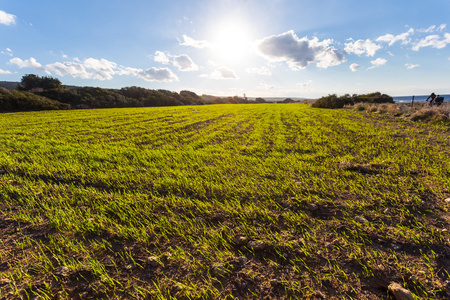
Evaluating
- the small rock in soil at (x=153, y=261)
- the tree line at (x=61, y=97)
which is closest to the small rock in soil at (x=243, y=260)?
the small rock in soil at (x=153, y=261)

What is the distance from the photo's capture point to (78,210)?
352 cm

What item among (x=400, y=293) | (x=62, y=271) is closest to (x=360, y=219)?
(x=400, y=293)

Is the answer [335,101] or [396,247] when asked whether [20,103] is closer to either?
[396,247]

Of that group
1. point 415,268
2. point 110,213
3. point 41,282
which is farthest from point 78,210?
point 415,268

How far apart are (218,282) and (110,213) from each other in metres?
2.49

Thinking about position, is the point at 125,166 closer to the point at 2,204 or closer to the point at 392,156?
the point at 2,204

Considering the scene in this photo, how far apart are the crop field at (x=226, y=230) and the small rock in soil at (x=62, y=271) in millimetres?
11

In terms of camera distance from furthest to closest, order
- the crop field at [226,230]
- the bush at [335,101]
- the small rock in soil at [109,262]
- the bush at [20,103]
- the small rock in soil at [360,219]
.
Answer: the bush at [335,101] < the bush at [20,103] < the small rock in soil at [360,219] < the small rock in soil at [109,262] < the crop field at [226,230]

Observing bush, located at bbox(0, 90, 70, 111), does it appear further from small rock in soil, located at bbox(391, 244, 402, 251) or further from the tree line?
small rock in soil, located at bbox(391, 244, 402, 251)

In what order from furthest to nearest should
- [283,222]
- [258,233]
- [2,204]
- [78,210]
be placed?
[2,204], [78,210], [283,222], [258,233]

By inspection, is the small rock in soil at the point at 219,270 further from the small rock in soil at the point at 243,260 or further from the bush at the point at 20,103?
the bush at the point at 20,103

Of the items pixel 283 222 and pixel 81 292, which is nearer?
pixel 81 292

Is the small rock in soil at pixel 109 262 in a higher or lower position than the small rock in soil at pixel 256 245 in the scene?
lower

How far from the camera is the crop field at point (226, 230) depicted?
2.13 metres
